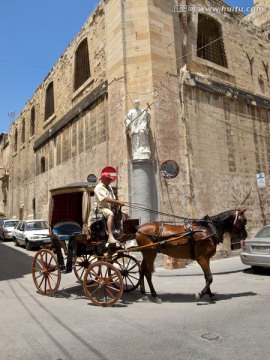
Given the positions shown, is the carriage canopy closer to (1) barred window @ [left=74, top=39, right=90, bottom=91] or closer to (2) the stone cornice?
(2) the stone cornice

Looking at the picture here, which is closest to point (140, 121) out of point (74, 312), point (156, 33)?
point (156, 33)

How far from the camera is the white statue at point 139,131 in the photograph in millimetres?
11852

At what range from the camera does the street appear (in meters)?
3.90

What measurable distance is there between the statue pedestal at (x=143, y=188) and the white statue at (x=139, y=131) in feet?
1.00

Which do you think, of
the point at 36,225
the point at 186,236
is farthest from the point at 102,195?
the point at 36,225

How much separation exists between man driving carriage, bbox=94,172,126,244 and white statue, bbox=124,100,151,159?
4963 millimetres

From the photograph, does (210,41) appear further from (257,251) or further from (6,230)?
(6,230)

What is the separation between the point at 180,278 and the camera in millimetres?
9344

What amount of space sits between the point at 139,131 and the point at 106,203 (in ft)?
18.5

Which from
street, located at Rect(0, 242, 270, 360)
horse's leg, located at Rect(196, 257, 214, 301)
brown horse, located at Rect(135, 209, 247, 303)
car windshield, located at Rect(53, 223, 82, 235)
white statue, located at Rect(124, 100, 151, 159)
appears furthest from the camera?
white statue, located at Rect(124, 100, 151, 159)

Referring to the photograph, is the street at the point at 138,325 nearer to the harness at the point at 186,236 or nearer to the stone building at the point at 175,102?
the harness at the point at 186,236

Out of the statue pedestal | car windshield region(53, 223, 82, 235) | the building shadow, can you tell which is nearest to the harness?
car windshield region(53, 223, 82, 235)

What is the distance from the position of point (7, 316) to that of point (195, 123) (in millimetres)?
10385

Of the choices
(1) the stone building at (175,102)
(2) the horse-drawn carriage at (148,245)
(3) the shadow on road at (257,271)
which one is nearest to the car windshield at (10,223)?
(1) the stone building at (175,102)
